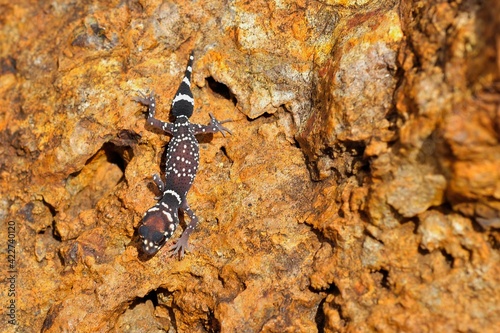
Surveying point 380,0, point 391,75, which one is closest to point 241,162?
point 391,75

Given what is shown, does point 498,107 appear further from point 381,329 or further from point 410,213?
point 381,329

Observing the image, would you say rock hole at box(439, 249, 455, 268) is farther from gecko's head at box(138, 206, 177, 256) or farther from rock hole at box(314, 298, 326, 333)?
gecko's head at box(138, 206, 177, 256)

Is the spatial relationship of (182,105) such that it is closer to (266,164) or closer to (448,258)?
(266,164)

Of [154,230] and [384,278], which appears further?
[154,230]

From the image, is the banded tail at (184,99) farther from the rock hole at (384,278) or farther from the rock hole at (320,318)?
the rock hole at (384,278)

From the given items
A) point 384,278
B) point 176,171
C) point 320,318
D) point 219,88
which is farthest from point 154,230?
point 384,278

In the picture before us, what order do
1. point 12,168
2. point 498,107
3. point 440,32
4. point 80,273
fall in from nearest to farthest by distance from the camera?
point 498,107, point 440,32, point 80,273, point 12,168

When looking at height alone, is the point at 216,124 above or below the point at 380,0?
below
